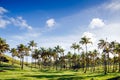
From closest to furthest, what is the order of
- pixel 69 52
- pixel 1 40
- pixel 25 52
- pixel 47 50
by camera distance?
pixel 1 40 < pixel 25 52 < pixel 47 50 < pixel 69 52

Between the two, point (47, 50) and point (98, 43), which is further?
point (47, 50)

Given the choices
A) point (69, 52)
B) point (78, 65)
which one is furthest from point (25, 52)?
point (78, 65)

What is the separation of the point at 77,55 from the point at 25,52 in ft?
168

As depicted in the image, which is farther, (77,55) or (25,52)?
(77,55)

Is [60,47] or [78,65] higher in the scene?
[60,47]

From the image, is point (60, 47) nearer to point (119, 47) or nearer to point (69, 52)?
point (69, 52)

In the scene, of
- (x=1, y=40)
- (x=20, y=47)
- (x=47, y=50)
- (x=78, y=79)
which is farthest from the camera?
(x=47, y=50)

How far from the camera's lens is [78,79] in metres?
74.0

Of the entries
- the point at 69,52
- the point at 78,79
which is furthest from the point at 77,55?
the point at 78,79

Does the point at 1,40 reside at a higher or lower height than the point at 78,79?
higher

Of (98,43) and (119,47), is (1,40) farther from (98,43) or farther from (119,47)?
(119,47)

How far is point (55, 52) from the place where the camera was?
185500mm

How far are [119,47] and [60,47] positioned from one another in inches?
2918

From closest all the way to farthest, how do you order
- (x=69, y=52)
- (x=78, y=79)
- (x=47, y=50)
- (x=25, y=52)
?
1. (x=78, y=79)
2. (x=25, y=52)
3. (x=47, y=50)
4. (x=69, y=52)
